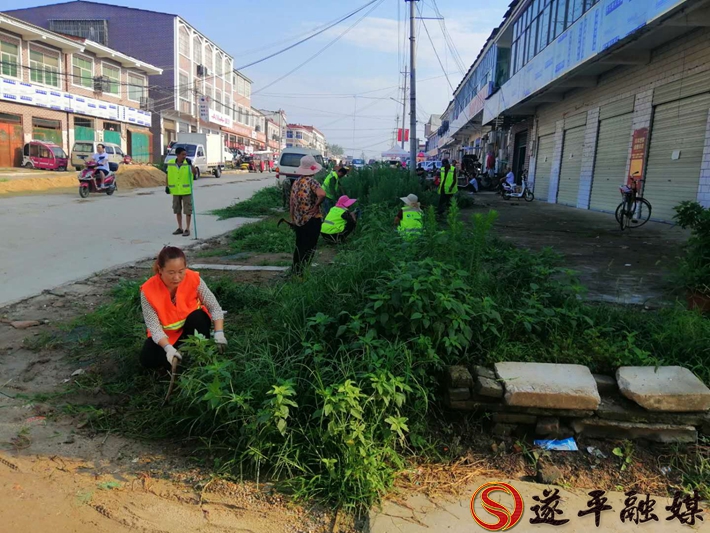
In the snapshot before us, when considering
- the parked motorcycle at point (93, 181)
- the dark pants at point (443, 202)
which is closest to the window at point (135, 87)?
the parked motorcycle at point (93, 181)

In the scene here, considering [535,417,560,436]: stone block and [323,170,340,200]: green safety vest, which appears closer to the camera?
[535,417,560,436]: stone block

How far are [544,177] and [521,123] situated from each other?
17.9ft

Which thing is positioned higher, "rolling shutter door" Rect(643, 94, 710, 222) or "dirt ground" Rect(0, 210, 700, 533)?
"rolling shutter door" Rect(643, 94, 710, 222)

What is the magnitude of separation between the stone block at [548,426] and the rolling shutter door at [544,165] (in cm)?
1761

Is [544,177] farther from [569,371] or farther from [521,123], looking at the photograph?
[569,371]

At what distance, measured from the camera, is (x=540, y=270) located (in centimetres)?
402

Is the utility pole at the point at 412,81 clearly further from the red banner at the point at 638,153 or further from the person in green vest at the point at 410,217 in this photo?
the person in green vest at the point at 410,217

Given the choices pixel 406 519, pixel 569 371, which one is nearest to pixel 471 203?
pixel 569 371

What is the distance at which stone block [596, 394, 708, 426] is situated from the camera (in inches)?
118

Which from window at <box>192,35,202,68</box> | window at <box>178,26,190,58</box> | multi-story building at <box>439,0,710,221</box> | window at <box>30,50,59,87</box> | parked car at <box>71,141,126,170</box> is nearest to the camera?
multi-story building at <box>439,0,710,221</box>

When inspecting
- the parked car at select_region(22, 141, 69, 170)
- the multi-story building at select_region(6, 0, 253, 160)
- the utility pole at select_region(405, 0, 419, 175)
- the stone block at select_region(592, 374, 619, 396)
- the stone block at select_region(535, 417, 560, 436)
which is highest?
the multi-story building at select_region(6, 0, 253, 160)

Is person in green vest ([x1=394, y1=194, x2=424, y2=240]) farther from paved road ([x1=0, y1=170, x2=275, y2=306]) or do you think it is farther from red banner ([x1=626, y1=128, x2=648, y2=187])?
red banner ([x1=626, y1=128, x2=648, y2=187])

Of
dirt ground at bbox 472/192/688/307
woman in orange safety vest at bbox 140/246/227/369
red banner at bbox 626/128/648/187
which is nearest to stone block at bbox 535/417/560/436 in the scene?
dirt ground at bbox 472/192/688/307

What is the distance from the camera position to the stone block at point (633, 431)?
2988mm
